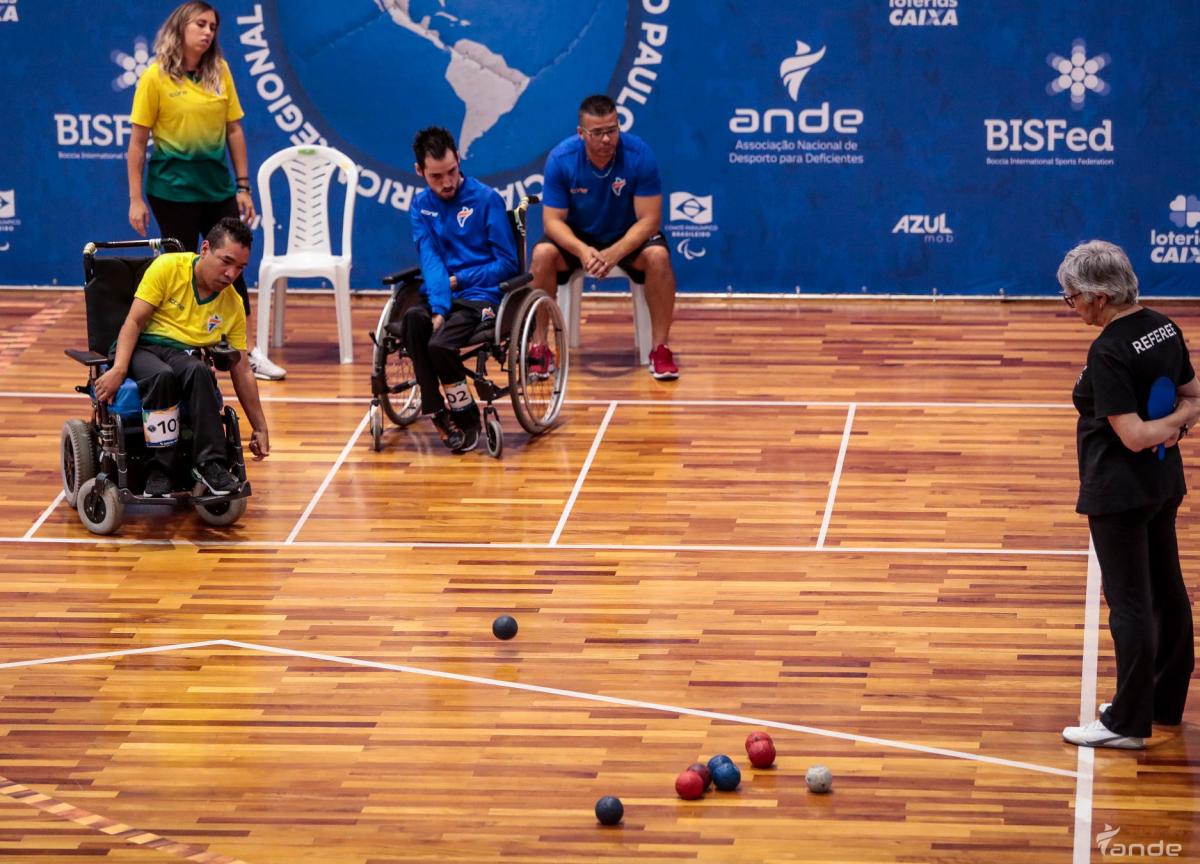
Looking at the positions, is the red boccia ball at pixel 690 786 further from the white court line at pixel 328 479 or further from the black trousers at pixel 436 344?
the black trousers at pixel 436 344

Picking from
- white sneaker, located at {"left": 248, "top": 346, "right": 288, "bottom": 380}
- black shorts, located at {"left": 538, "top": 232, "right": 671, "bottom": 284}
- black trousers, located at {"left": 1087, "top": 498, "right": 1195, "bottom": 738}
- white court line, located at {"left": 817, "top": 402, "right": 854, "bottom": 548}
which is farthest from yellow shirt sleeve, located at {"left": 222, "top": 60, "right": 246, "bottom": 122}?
black trousers, located at {"left": 1087, "top": 498, "right": 1195, "bottom": 738}

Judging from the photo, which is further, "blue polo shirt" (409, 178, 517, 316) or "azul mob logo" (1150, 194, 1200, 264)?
"azul mob logo" (1150, 194, 1200, 264)

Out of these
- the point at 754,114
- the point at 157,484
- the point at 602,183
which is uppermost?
the point at 754,114

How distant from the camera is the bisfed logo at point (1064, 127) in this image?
31.8 feet

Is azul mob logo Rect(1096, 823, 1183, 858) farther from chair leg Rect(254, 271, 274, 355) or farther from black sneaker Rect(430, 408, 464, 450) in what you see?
chair leg Rect(254, 271, 274, 355)

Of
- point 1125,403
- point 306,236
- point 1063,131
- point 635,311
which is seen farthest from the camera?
point 1063,131

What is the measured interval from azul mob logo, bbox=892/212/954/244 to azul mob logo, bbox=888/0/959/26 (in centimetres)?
100

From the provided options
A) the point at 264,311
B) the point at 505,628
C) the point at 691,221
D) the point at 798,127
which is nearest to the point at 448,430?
the point at 264,311

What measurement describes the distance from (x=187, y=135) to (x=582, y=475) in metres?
2.61

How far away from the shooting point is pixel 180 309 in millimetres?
6973

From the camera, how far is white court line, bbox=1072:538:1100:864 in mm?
4637

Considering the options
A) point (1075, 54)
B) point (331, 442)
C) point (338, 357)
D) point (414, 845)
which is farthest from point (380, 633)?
point (1075, 54)

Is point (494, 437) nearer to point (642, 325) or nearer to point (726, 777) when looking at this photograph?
point (642, 325)

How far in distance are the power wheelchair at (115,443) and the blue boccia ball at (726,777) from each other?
2629 mm
